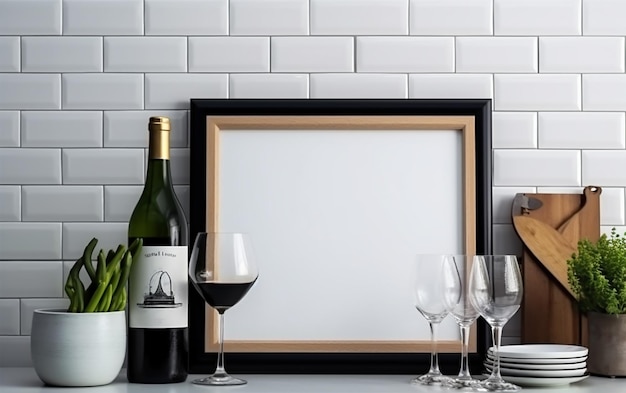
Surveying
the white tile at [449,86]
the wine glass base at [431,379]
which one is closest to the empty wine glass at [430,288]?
the wine glass base at [431,379]

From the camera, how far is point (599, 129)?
1.58 m

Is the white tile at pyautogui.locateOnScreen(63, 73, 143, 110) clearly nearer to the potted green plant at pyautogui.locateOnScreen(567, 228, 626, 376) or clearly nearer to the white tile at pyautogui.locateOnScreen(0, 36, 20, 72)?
the white tile at pyautogui.locateOnScreen(0, 36, 20, 72)

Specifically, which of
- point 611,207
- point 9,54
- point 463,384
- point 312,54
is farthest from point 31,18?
point 611,207

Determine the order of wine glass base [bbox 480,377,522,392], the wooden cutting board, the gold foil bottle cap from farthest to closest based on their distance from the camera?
the wooden cutting board → the gold foil bottle cap → wine glass base [bbox 480,377,522,392]

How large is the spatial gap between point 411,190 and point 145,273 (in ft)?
1.58

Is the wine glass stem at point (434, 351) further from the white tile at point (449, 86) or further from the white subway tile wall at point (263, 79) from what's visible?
the white tile at point (449, 86)

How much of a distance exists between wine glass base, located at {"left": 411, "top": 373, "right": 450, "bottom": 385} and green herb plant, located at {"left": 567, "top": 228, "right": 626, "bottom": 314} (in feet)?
0.86

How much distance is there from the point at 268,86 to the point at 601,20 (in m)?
0.61

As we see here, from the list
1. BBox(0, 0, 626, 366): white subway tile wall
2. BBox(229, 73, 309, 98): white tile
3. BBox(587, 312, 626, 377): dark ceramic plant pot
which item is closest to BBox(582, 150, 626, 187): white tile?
BBox(0, 0, 626, 366): white subway tile wall

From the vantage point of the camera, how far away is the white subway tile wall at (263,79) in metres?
1.56

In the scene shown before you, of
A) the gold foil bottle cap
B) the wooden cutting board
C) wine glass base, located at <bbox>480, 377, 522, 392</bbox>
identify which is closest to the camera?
wine glass base, located at <bbox>480, 377, 522, 392</bbox>

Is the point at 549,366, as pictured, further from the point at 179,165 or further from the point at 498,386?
the point at 179,165

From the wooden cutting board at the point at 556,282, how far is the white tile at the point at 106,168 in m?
0.69

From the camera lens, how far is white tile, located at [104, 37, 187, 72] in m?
1.57
